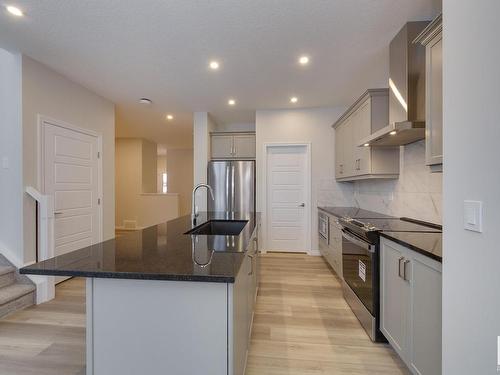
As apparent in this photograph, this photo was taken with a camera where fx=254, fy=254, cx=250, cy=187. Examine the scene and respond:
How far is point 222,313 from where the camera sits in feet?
3.45

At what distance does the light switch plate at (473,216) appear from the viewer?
36.2 inches

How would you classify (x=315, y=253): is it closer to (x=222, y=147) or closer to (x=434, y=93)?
(x=222, y=147)

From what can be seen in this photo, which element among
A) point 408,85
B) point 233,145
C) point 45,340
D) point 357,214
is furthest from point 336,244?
point 45,340

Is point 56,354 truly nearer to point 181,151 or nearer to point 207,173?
point 207,173

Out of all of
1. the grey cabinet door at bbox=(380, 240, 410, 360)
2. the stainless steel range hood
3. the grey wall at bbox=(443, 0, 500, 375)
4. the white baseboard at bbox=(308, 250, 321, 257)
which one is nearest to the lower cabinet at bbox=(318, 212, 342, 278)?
the white baseboard at bbox=(308, 250, 321, 257)

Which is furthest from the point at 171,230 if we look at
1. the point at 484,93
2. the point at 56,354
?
the point at 484,93

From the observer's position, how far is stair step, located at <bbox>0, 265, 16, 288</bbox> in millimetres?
2617

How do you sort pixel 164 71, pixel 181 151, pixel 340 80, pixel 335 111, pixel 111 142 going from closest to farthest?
pixel 164 71 → pixel 340 80 → pixel 111 142 → pixel 335 111 → pixel 181 151

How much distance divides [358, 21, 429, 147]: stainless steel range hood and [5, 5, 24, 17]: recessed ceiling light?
3184 millimetres

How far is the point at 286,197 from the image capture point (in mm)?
4750

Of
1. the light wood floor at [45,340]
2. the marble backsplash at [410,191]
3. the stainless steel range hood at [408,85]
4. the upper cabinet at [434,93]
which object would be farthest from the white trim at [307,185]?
the light wood floor at [45,340]

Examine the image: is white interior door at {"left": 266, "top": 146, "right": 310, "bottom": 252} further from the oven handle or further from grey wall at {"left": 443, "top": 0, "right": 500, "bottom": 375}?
grey wall at {"left": 443, "top": 0, "right": 500, "bottom": 375}

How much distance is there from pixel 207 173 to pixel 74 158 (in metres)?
2.07

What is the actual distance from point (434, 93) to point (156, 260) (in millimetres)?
2035
